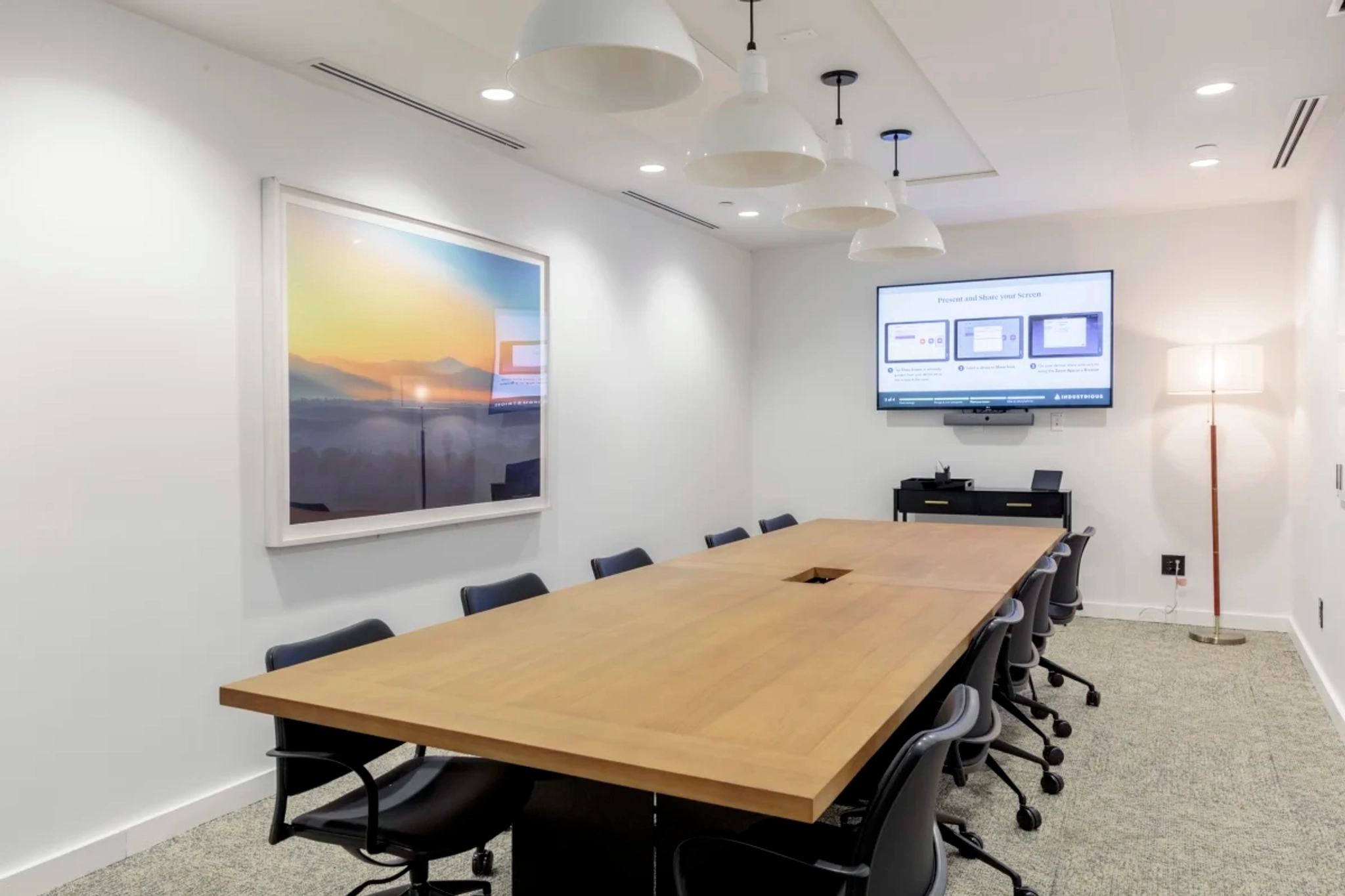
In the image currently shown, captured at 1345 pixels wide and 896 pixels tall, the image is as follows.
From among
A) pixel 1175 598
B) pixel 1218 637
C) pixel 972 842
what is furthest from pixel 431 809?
pixel 1175 598

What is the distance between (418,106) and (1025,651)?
3321 millimetres

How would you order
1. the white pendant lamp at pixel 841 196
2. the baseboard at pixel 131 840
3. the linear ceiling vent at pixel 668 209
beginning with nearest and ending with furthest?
the baseboard at pixel 131 840, the white pendant lamp at pixel 841 196, the linear ceiling vent at pixel 668 209

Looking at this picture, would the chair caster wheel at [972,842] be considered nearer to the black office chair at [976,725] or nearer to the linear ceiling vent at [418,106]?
the black office chair at [976,725]

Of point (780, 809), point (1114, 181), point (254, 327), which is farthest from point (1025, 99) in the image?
point (780, 809)

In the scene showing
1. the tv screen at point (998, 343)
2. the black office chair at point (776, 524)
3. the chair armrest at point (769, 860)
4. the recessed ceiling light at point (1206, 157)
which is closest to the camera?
the chair armrest at point (769, 860)

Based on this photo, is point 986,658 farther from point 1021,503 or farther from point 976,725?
point 1021,503

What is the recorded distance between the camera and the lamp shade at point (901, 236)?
402 cm

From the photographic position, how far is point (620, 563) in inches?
156

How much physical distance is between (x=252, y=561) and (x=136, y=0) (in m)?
1.94

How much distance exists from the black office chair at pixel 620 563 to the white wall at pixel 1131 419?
3.65 meters

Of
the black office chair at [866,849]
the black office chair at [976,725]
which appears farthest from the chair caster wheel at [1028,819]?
the black office chair at [866,849]

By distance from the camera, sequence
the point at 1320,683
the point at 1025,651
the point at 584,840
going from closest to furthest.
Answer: the point at 584,840, the point at 1025,651, the point at 1320,683

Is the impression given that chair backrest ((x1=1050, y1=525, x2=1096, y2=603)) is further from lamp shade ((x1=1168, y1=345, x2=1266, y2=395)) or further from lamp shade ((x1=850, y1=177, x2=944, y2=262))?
lamp shade ((x1=1168, y1=345, x2=1266, y2=395))

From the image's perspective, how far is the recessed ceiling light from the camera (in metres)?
4.83
